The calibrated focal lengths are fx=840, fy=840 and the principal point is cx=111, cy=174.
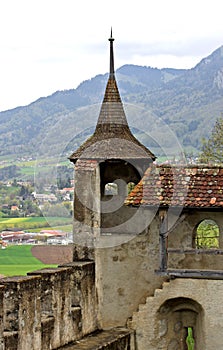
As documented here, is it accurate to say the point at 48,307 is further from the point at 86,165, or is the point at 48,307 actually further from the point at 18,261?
the point at 18,261

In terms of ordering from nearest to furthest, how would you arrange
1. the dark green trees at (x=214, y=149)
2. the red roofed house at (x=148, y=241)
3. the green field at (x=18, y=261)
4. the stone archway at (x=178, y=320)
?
the red roofed house at (x=148, y=241) → the stone archway at (x=178, y=320) → the dark green trees at (x=214, y=149) → the green field at (x=18, y=261)

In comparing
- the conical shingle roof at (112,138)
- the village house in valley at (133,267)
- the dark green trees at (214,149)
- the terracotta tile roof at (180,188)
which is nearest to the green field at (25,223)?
the dark green trees at (214,149)

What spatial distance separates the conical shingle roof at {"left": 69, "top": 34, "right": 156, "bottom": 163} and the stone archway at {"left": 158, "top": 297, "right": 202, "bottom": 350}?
4754 millimetres

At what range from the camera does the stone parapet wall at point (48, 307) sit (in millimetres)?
19312

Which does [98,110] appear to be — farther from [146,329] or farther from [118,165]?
[146,329]

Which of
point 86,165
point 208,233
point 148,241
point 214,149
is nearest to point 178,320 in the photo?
point 148,241

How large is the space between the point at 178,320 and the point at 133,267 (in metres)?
1.97

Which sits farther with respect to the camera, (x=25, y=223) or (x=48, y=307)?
(x=25, y=223)

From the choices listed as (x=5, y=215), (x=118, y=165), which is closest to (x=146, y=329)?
(x=118, y=165)

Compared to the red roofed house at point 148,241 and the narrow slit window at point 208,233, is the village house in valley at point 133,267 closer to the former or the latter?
the red roofed house at point 148,241

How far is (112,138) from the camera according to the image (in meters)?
25.8

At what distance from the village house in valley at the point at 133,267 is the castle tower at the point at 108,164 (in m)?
0.03

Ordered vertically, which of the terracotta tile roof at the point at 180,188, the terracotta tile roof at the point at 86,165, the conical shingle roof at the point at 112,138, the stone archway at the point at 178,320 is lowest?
the stone archway at the point at 178,320

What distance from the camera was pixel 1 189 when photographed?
176 ft
